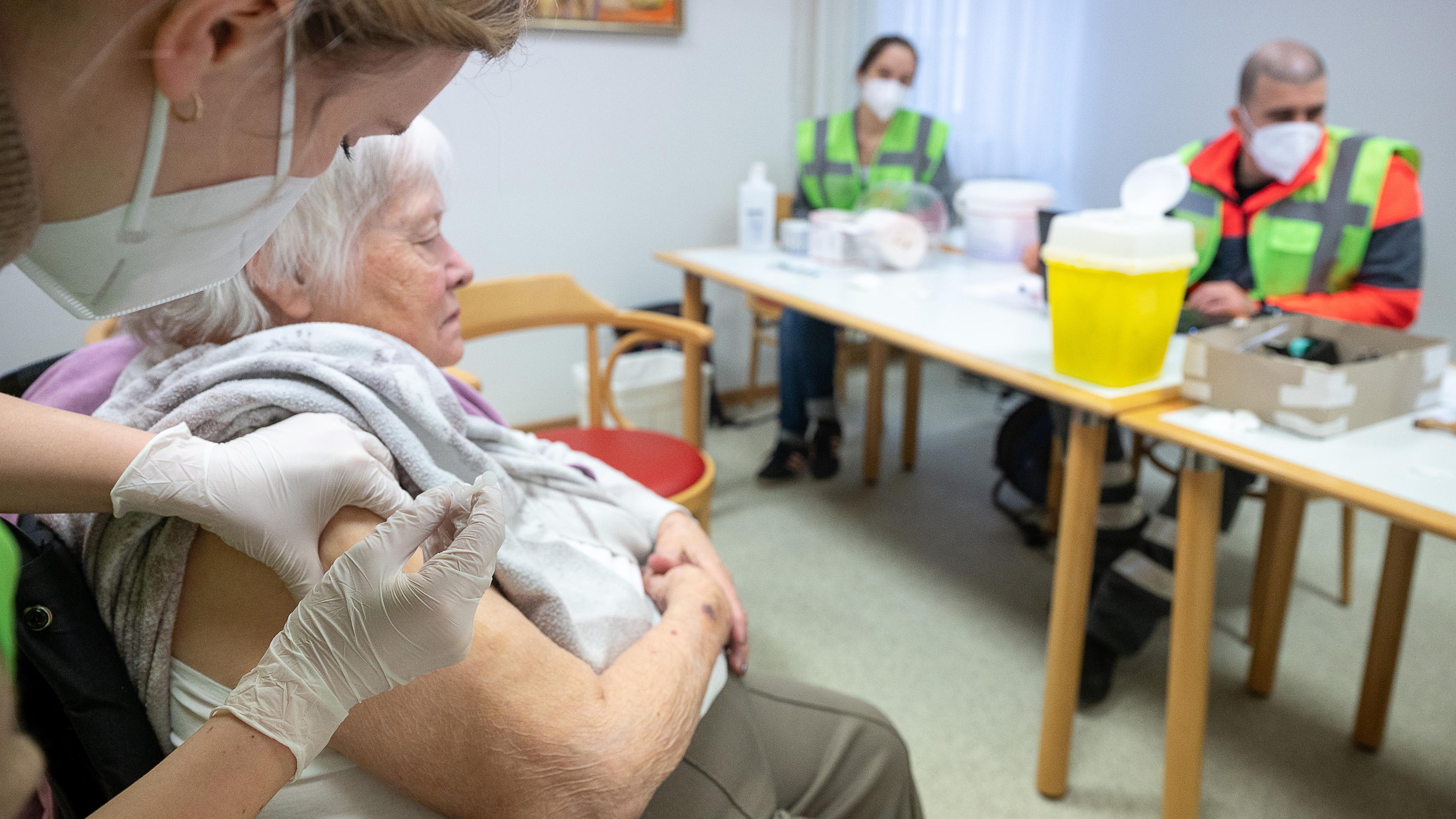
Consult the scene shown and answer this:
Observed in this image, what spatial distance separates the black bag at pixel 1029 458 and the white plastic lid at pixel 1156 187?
3.62ft

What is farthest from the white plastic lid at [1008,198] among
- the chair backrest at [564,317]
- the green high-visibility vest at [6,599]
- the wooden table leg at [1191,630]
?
the green high-visibility vest at [6,599]

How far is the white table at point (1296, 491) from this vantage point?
109 centimetres

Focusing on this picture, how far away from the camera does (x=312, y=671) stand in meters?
0.59

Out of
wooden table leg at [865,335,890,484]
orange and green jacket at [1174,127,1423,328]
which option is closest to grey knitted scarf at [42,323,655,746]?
orange and green jacket at [1174,127,1423,328]

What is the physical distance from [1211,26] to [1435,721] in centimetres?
235

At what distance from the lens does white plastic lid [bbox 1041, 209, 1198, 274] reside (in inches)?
51.9

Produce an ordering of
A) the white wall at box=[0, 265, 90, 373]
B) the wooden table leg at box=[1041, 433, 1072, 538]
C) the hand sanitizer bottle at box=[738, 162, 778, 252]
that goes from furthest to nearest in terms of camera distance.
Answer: the hand sanitizer bottle at box=[738, 162, 778, 252] → the wooden table leg at box=[1041, 433, 1072, 538] → the white wall at box=[0, 265, 90, 373]

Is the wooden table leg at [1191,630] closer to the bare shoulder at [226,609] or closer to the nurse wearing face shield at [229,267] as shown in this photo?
the nurse wearing face shield at [229,267]

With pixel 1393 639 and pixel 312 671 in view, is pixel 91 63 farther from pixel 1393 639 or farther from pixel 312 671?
pixel 1393 639

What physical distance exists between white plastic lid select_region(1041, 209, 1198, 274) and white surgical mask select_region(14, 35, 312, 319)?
117 cm

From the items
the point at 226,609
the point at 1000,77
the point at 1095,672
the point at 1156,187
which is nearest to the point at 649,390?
the point at 1095,672

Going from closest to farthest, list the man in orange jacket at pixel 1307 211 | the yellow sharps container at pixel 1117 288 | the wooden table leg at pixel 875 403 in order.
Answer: the yellow sharps container at pixel 1117 288 < the man in orange jacket at pixel 1307 211 < the wooden table leg at pixel 875 403

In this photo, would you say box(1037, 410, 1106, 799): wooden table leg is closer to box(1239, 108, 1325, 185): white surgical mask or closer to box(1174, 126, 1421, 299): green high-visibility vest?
box(1174, 126, 1421, 299): green high-visibility vest

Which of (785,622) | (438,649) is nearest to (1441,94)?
(785,622)
